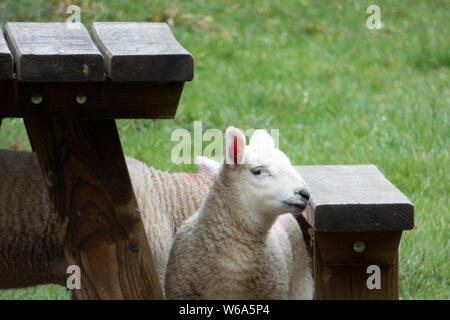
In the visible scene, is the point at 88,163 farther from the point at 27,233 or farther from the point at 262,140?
the point at 27,233

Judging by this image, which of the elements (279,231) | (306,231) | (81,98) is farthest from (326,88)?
(81,98)

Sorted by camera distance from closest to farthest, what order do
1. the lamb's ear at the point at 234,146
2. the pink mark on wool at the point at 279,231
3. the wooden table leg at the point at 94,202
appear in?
the wooden table leg at the point at 94,202 < the lamb's ear at the point at 234,146 < the pink mark on wool at the point at 279,231

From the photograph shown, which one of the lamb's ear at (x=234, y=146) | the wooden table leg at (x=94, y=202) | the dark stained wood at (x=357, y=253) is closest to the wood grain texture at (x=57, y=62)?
the wooden table leg at (x=94, y=202)

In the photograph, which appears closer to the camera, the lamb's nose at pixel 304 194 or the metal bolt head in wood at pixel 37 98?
the metal bolt head in wood at pixel 37 98

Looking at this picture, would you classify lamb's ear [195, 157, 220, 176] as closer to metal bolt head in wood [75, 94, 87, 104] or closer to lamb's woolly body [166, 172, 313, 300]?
lamb's woolly body [166, 172, 313, 300]

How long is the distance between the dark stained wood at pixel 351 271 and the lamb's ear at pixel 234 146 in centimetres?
35

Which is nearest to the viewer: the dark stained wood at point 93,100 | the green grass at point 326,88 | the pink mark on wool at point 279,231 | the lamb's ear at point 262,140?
the dark stained wood at point 93,100

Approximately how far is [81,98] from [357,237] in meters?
0.89

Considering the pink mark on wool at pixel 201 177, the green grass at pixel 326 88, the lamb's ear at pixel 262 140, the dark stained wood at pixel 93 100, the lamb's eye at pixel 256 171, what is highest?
the dark stained wood at pixel 93 100

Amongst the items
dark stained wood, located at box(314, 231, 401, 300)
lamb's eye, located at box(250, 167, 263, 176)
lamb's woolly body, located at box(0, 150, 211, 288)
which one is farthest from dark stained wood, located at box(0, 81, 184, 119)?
lamb's woolly body, located at box(0, 150, 211, 288)

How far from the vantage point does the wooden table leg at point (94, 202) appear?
224 centimetres

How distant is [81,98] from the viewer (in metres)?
2.13

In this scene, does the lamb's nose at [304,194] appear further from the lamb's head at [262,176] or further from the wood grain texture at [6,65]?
the wood grain texture at [6,65]

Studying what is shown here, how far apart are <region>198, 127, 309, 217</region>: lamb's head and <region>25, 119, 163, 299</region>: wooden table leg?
37cm
